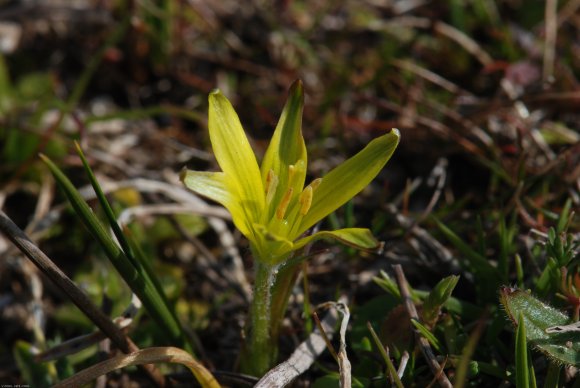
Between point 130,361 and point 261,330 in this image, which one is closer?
point 130,361

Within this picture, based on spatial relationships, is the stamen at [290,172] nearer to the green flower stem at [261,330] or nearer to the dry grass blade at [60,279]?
the green flower stem at [261,330]

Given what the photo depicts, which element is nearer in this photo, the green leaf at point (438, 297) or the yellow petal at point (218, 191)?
the yellow petal at point (218, 191)

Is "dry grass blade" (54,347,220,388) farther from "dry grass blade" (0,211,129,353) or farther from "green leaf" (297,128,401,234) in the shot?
"green leaf" (297,128,401,234)

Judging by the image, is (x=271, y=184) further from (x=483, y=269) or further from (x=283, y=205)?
(x=483, y=269)

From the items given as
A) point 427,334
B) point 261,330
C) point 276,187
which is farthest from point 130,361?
point 427,334

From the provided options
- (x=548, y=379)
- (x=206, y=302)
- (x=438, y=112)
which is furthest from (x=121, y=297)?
(x=438, y=112)

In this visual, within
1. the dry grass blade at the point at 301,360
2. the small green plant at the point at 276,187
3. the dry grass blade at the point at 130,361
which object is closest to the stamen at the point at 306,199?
the small green plant at the point at 276,187

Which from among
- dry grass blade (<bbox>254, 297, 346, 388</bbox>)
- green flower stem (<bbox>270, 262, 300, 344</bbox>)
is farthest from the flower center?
dry grass blade (<bbox>254, 297, 346, 388</bbox>)
